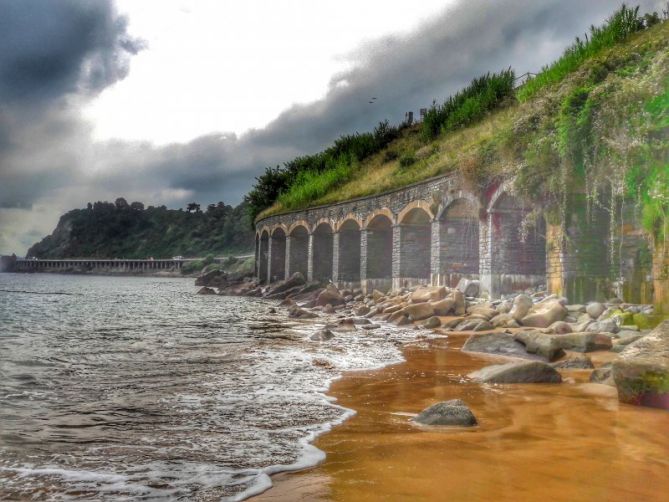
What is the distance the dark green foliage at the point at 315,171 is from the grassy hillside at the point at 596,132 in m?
10.3

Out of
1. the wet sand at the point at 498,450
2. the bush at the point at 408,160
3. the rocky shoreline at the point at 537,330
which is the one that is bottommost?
the wet sand at the point at 498,450

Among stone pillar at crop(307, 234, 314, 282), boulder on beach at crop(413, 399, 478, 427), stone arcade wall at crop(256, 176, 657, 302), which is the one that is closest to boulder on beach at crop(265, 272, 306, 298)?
stone pillar at crop(307, 234, 314, 282)

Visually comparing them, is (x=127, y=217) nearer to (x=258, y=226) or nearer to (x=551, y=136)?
(x=258, y=226)

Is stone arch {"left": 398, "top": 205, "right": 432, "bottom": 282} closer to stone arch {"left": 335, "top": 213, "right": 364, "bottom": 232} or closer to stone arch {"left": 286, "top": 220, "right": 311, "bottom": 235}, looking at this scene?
stone arch {"left": 335, "top": 213, "right": 364, "bottom": 232}

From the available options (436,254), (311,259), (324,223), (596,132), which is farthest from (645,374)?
(311,259)

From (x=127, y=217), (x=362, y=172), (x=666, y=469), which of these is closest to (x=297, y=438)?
(x=666, y=469)

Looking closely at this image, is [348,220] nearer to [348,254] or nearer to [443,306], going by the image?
[348,254]

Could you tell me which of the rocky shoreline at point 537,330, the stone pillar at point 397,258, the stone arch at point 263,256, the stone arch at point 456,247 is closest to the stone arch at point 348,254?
the rocky shoreline at point 537,330

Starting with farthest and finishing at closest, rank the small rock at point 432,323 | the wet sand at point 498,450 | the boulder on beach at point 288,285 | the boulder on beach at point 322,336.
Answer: the boulder on beach at point 288,285
the small rock at point 432,323
the boulder on beach at point 322,336
the wet sand at point 498,450

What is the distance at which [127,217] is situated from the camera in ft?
416

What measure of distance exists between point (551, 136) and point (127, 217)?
129 m

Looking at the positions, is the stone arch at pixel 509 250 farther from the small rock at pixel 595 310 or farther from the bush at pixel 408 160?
the bush at pixel 408 160

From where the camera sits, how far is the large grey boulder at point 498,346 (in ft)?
22.5

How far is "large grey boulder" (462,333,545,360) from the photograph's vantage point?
22.5ft
